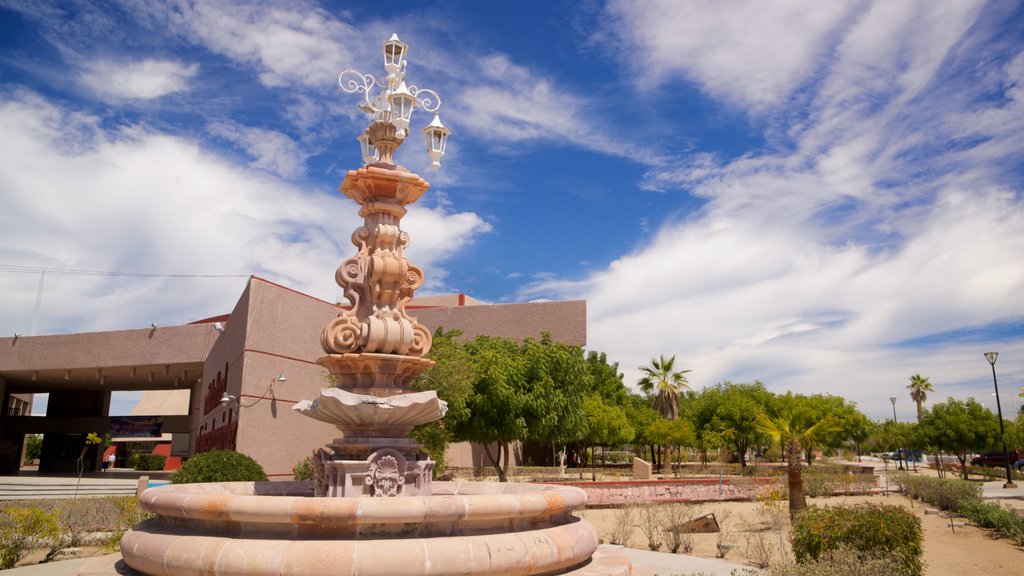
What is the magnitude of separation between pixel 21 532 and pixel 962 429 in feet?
156

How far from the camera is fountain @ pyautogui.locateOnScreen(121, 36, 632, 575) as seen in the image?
6.37 metres

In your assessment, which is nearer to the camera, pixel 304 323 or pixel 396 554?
pixel 396 554

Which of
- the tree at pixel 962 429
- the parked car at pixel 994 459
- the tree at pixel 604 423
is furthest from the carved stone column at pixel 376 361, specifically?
the parked car at pixel 994 459

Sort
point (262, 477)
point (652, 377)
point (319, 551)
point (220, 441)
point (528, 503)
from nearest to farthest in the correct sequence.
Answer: point (319, 551), point (528, 503), point (262, 477), point (220, 441), point (652, 377)

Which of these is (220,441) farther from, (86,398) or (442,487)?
(86,398)

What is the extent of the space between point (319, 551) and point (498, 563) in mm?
1718

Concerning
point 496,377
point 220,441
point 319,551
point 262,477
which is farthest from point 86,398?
point 319,551

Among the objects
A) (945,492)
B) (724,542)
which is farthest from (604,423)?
(724,542)

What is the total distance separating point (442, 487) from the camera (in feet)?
37.4

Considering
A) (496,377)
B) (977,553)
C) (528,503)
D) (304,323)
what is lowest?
(977,553)

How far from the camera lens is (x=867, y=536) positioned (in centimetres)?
957

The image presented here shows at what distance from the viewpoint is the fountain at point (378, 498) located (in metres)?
6.37

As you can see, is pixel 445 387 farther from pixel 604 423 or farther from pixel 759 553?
pixel 604 423

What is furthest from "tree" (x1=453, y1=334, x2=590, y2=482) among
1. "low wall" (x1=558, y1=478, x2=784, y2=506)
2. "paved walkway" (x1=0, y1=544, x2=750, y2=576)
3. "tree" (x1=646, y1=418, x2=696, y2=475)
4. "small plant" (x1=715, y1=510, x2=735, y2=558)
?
"paved walkway" (x1=0, y1=544, x2=750, y2=576)
